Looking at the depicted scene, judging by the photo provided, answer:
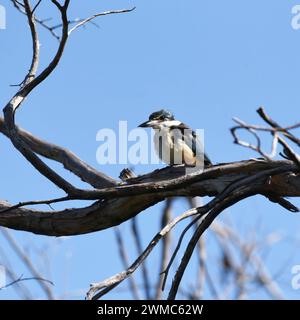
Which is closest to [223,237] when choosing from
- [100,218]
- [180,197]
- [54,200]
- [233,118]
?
[180,197]

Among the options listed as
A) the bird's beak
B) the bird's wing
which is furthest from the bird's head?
the bird's wing

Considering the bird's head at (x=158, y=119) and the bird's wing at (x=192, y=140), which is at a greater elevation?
the bird's head at (x=158, y=119)

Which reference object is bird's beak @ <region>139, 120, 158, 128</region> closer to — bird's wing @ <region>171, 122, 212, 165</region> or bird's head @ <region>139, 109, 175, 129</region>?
bird's head @ <region>139, 109, 175, 129</region>

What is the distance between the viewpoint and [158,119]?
9.25 m

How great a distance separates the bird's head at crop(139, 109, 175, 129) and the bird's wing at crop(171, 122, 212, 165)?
0.73ft

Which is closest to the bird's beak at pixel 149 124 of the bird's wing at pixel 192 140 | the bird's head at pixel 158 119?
the bird's head at pixel 158 119

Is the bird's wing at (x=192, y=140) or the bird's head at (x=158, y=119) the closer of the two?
the bird's wing at (x=192, y=140)

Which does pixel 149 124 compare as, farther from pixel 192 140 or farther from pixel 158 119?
pixel 192 140

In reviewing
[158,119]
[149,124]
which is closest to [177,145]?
[149,124]

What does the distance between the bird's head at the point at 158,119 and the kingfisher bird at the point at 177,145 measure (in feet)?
0.06

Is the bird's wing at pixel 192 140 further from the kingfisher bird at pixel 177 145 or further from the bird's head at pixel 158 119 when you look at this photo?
the bird's head at pixel 158 119

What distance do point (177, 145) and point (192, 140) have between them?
0.19 meters

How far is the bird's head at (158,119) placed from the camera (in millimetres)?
9062
